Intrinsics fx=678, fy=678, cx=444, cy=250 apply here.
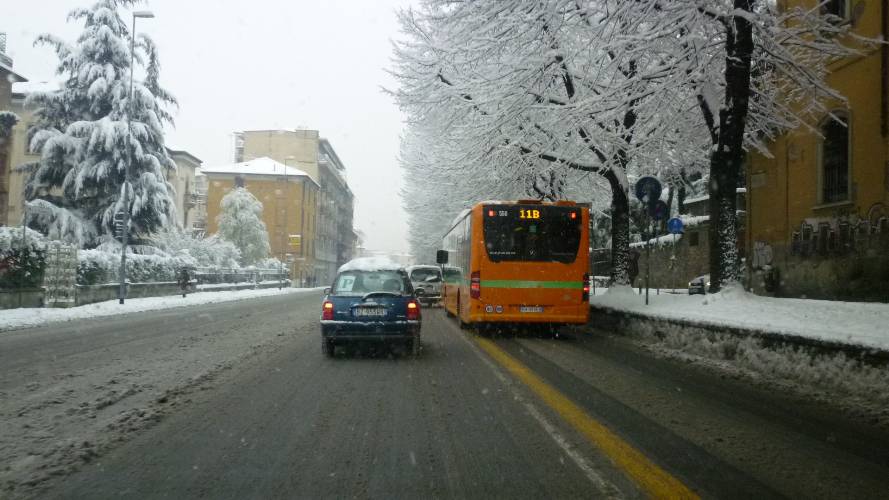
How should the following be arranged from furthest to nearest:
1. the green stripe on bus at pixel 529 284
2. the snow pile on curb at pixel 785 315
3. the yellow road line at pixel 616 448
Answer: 1. the green stripe on bus at pixel 529 284
2. the snow pile on curb at pixel 785 315
3. the yellow road line at pixel 616 448

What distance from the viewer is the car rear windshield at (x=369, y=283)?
10.7 m

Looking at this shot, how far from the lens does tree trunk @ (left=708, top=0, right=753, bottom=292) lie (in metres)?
12.3

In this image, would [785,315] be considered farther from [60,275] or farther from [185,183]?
[185,183]

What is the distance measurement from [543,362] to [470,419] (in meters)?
4.26

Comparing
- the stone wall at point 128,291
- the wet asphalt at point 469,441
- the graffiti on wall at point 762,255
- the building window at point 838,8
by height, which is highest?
the building window at point 838,8

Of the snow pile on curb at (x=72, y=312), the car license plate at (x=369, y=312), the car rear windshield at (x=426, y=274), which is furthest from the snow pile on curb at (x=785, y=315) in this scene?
the car rear windshield at (x=426, y=274)

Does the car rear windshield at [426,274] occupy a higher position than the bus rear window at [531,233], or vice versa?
the bus rear window at [531,233]

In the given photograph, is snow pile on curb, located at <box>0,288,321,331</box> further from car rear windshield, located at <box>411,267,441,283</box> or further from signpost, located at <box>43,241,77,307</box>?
car rear windshield, located at <box>411,267,441,283</box>

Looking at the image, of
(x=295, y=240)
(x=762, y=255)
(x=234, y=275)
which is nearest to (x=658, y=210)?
(x=762, y=255)

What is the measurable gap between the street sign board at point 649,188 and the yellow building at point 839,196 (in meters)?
4.03

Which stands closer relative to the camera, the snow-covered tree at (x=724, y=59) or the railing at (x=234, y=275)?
the snow-covered tree at (x=724, y=59)

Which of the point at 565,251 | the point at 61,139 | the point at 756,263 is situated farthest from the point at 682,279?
the point at 61,139

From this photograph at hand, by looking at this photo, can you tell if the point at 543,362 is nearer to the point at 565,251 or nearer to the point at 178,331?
the point at 565,251

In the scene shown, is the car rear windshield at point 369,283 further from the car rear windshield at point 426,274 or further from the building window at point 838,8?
the car rear windshield at point 426,274
